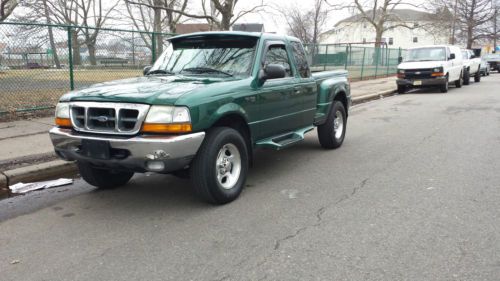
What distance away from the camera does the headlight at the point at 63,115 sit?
452 centimetres

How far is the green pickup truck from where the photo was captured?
407 cm

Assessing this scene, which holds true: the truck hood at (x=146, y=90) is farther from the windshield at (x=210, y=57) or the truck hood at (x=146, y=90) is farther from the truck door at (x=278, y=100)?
the truck door at (x=278, y=100)

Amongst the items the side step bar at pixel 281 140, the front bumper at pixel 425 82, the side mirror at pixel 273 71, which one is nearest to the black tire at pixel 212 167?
the side step bar at pixel 281 140

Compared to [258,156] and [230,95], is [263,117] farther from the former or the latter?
[258,156]

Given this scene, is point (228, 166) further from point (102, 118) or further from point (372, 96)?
point (372, 96)

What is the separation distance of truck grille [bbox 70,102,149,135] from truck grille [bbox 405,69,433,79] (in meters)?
15.8

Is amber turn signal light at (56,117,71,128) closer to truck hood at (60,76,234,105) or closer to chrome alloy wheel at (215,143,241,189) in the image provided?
truck hood at (60,76,234,105)

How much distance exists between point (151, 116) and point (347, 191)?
8.33ft

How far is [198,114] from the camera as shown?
4.19 m

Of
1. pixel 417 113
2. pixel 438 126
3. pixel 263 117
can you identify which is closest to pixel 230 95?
pixel 263 117

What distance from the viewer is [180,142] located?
13.2ft

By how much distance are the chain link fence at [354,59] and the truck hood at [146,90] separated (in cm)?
1431

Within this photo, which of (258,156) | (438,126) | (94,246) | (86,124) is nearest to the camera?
(94,246)

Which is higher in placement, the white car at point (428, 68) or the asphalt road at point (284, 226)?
the white car at point (428, 68)
